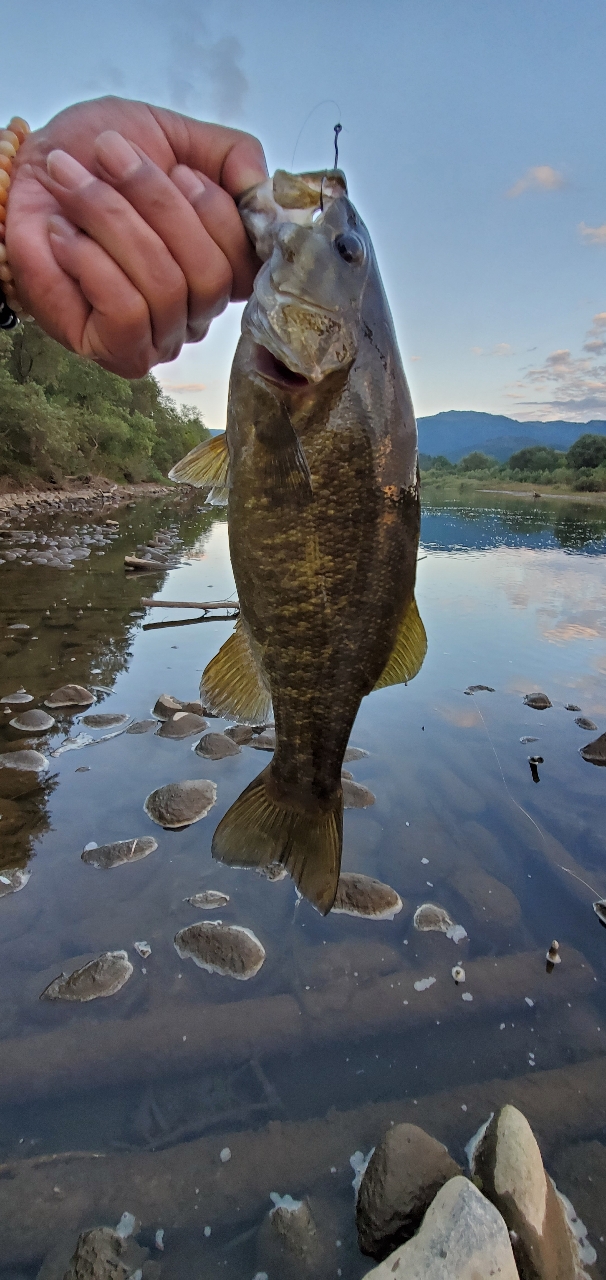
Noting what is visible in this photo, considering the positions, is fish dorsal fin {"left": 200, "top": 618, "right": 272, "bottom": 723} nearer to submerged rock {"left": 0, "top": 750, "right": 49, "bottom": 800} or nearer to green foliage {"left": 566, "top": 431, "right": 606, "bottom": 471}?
submerged rock {"left": 0, "top": 750, "right": 49, "bottom": 800}

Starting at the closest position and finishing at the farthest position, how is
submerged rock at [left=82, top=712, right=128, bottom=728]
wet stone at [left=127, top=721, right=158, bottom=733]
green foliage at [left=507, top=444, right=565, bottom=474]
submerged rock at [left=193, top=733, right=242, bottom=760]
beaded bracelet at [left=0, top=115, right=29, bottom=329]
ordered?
beaded bracelet at [left=0, top=115, right=29, bottom=329]
submerged rock at [left=193, top=733, right=242, bottom=760]
wet stone at [left=127, top=721, right=158, bottom=733]
submerged rock at [left=82, top=712, right=128, bottom=728]
green foliage at [left=507, top=444, right=565, bottom=474]

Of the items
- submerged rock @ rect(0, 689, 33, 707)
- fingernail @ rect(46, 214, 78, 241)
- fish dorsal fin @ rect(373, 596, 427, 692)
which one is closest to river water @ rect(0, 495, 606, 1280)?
submerged rock @ rect(0, 689, 33, 707)

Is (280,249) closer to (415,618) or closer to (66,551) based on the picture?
(415,618)

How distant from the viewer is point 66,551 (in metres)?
17.0

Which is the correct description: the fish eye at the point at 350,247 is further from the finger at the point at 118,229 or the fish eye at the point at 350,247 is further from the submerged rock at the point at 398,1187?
the submerged rock at the point at 398,1187

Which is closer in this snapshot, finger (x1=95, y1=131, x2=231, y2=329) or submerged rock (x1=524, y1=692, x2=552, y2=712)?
finger (x1=95, y1=131, x2=231, y2=329)

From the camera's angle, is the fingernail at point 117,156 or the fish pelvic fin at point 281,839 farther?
the fish pelvic fin at point 281,839

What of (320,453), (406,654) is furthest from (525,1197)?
(320,453)

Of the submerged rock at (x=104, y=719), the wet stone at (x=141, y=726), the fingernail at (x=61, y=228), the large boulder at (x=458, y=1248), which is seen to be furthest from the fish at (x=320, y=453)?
the submerged rock at (x=104, y=719)

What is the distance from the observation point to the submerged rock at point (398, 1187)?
2.41 metres

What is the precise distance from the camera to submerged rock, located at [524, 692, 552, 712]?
7.91 m

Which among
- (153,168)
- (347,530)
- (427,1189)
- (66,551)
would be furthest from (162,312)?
(66,551)

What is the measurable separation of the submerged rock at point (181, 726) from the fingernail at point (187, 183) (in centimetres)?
520

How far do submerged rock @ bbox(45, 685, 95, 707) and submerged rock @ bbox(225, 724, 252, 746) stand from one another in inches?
68.2
